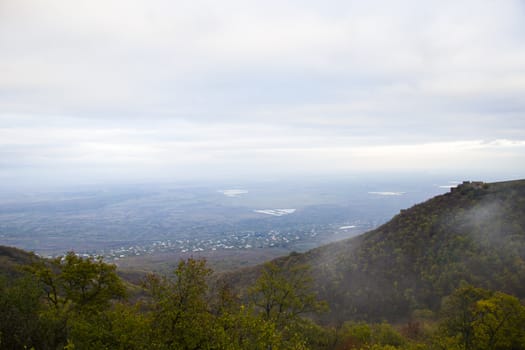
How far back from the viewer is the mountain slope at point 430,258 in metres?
31.2

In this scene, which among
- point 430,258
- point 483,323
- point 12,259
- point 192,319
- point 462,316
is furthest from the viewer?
point 12,259

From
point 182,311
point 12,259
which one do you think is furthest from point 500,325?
point 12,259

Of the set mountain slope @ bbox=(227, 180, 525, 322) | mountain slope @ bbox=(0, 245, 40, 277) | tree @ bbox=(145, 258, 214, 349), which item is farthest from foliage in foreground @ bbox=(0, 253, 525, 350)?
mountain slope @ bbox=(0, 245, 40, 277)

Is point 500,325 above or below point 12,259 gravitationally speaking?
above

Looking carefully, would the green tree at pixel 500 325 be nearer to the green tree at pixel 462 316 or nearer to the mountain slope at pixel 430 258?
the green tree at pixel 462 316

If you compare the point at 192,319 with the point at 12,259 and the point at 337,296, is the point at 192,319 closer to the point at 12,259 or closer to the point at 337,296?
the point at 337,296

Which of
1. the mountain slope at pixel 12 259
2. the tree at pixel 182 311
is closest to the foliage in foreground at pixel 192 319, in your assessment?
the tree at pixel 182 311

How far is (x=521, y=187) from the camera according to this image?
42406mm

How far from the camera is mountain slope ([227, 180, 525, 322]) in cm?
3119

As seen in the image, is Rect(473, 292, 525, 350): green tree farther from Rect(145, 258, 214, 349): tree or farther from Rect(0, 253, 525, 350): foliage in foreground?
Rect(145, 258, 214, 349): tree

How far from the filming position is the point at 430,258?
118 feet

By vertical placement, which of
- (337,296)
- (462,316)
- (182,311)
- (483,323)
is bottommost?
(337,296)

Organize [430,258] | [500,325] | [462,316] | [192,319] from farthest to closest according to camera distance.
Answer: [430,258] < [462,316] < [500,325] < [192,319]

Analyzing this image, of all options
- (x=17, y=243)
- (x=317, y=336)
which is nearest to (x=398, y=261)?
(x=317, y=336)
